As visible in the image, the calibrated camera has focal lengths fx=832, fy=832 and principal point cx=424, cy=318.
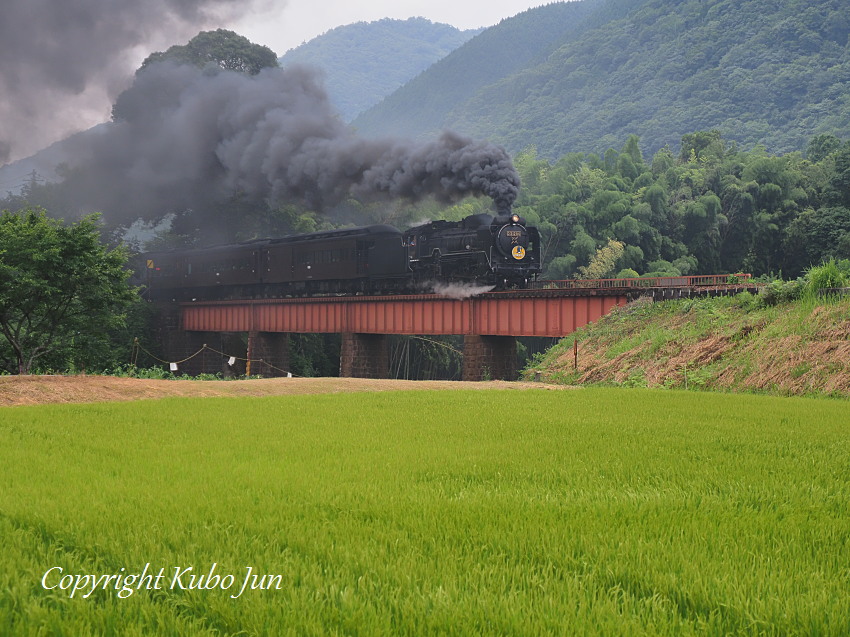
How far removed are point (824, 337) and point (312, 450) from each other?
1958cm

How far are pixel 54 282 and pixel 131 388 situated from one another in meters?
13.4

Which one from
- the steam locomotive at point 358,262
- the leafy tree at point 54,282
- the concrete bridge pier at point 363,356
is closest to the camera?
the leafy tree at point 54,282

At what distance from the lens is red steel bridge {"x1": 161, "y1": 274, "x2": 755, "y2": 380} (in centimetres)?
3781

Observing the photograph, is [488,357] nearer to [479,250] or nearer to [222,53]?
[479,250]

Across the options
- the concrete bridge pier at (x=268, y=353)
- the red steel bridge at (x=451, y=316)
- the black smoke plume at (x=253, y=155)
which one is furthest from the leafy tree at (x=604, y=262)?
the concrete bridge pier at (x=268, y=353)

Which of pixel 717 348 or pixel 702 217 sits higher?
pixel 702 217

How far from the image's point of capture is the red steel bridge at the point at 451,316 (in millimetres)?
37812

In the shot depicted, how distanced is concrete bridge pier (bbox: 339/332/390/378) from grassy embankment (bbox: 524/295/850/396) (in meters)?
16.6

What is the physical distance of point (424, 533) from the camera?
702 cm

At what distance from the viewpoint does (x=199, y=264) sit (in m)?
59.5

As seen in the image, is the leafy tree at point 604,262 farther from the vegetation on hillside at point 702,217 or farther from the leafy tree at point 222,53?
the leafy tree at point 222,53

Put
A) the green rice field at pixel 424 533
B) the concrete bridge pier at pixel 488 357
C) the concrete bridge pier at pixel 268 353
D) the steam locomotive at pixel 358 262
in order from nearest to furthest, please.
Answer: the green rice field at pixel 424 533 < the steam locomotive at pixel 358 262 < the concrete bridge pier at pixel 488 357 < the concrete bridge pier at pixel 268 353

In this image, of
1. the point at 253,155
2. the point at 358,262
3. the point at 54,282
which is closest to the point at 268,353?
the point at 253,155

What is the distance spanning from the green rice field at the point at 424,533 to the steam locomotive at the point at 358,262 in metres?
26.9
